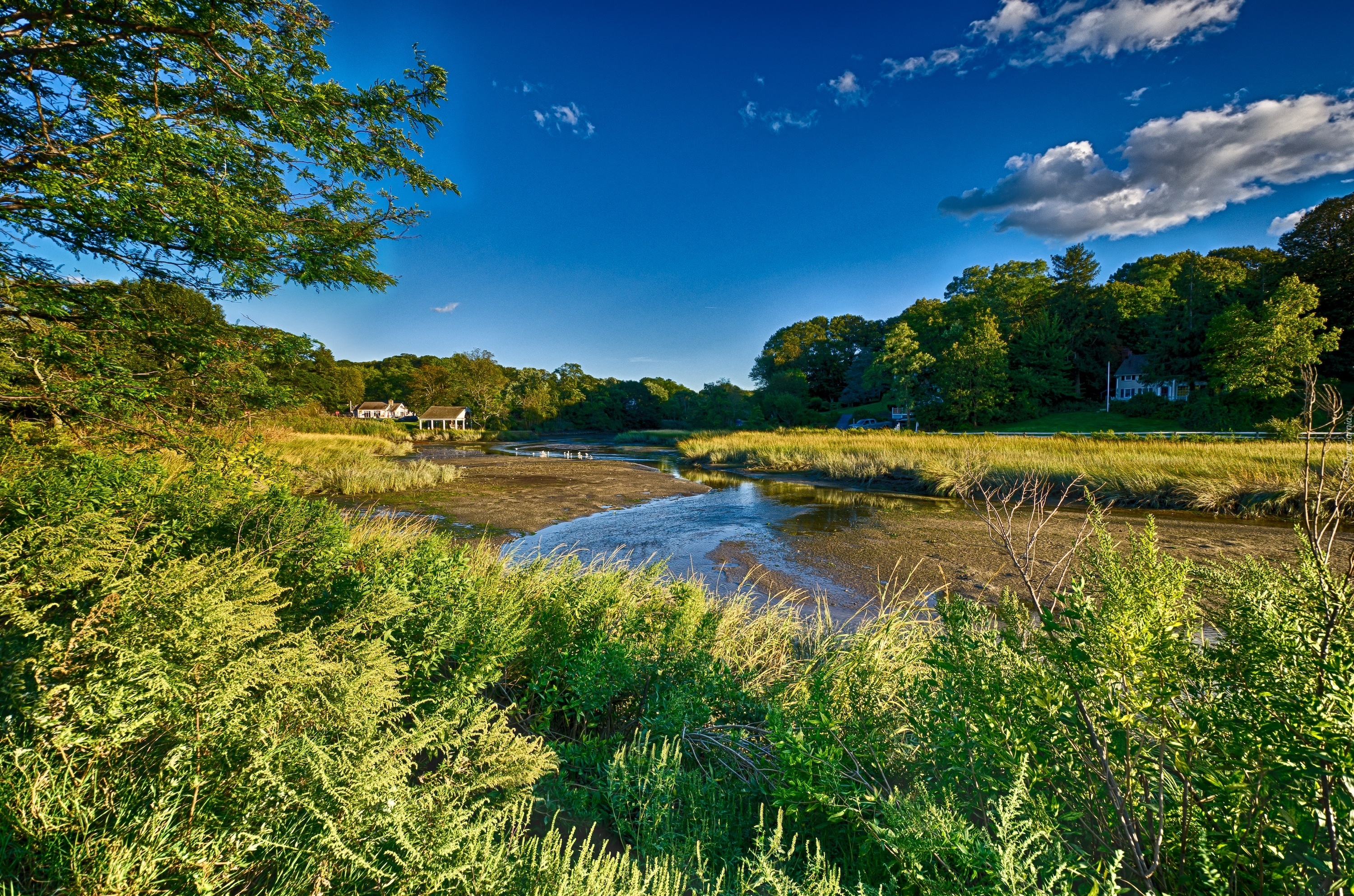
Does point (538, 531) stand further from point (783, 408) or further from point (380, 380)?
point (380, 380)

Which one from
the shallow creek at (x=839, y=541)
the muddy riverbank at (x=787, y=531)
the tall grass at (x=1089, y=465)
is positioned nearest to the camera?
the shallow creek at (x=839, y=541)

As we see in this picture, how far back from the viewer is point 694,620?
12.6ft

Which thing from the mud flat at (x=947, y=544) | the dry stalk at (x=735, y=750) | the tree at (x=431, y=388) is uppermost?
the tree at (x=431, y=388)

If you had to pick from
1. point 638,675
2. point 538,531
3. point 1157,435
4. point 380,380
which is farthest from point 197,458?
point 380,380

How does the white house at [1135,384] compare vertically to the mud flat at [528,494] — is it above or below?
above

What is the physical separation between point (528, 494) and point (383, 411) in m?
79.7

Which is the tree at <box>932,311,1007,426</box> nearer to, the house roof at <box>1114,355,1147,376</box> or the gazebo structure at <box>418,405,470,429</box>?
the house roof at <box>1114,355,1147,376</box>

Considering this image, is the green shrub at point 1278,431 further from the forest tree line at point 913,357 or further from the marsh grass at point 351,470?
the marsh grass at point 351,470

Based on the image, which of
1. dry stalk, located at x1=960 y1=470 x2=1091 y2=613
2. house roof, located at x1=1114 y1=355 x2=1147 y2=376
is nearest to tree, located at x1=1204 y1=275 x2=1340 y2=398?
house roof, located at x1=1114 y1=355 x2=1147 y2=376

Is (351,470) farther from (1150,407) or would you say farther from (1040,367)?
(1040,367)

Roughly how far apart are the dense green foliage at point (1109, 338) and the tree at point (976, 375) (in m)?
0.11

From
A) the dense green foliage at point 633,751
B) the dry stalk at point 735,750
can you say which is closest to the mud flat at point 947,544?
the dry stalk at point 735,750

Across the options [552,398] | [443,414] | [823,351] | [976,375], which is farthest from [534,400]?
[976,375]

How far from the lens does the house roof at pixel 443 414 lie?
7100 centimetres
